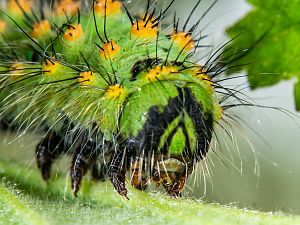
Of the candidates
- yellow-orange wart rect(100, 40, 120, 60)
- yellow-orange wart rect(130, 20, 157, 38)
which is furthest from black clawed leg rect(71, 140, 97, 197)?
yellow-orange wart rect(130, 20, 157, 38)

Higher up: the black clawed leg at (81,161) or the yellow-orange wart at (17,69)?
the yellow-orange wart at (17,69)

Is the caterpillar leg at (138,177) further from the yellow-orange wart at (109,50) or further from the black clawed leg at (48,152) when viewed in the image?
the black clawed leg at (48,152)

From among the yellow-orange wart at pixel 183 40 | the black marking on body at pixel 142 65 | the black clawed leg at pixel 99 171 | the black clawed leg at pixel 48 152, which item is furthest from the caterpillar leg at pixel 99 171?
the yellow-orange wart at pixel 183 40

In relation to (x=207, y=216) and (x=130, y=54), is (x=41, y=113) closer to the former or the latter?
(x=130, y=54)

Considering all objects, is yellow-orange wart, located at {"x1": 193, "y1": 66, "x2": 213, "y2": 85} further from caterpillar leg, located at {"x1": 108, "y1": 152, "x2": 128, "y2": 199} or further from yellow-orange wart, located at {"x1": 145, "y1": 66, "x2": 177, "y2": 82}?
caterpillar leg, located at {"x1": 108, "y1": 152, "x2": 128, "y2": 199}

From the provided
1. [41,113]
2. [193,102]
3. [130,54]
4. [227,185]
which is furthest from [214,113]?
[227,185]

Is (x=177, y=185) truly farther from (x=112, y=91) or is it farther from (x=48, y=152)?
(x=48, y=152)
